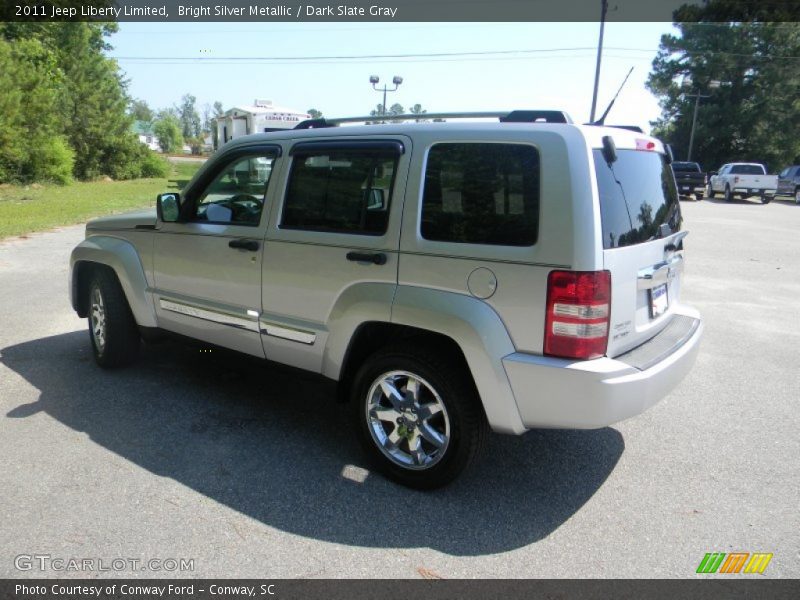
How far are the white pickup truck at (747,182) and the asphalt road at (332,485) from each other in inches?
1085

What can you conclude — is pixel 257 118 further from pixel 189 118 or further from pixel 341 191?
pixel 189 118

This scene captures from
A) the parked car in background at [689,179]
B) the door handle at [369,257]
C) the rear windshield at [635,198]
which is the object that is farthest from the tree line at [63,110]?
the parked car in background at [689,179]

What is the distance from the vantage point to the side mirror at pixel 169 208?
A: 14.4 feet

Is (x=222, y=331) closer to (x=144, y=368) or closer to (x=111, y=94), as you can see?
(x=144, y=368)

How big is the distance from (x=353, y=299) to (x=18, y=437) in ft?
7.65

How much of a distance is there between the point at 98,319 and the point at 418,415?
10.3ft

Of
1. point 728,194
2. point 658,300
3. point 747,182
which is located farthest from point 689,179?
point 658,300

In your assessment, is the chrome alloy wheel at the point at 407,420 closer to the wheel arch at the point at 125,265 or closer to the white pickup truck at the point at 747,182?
the wheel arch at the point at 125,265

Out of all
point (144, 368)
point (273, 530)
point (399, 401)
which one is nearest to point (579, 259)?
point (399, 401)

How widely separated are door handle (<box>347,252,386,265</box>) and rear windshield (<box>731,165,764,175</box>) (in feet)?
106

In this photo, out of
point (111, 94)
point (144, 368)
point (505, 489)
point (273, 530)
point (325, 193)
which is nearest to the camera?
point (273, 530)

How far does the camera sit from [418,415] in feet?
10.8
